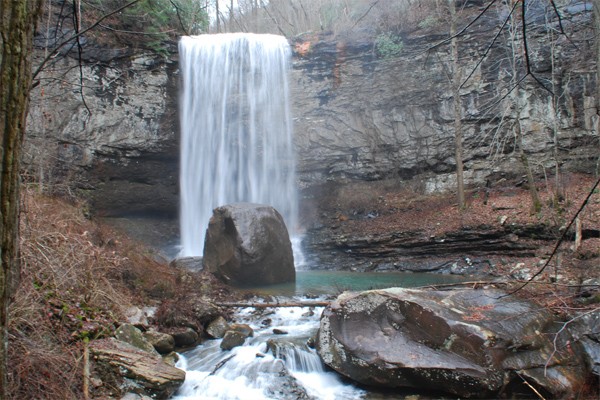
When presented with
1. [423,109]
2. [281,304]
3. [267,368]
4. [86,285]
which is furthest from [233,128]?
[267,368]

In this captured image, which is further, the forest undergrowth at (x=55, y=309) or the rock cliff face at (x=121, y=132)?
the rock cliff face at (x=121, y=132)

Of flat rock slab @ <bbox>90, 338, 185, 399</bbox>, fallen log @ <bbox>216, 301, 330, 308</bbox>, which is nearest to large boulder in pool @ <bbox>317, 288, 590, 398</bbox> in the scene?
flat rock slab @ <bbox>90, 338, 185, 399</bbox>

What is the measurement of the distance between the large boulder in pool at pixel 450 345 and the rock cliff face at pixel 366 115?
1114 cm

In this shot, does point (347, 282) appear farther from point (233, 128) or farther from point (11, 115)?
point (11, 115)

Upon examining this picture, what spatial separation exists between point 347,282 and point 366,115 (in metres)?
8.84

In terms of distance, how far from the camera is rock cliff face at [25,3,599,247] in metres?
15.5

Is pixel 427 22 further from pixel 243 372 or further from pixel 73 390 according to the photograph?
pixel 73 390

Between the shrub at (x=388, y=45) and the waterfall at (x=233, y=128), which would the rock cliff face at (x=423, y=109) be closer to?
the shrub at (x=388, y=45)

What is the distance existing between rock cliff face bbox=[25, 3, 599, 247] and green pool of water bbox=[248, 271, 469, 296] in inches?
237

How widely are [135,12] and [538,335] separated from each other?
15663 mm

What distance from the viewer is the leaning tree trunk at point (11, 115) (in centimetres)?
148

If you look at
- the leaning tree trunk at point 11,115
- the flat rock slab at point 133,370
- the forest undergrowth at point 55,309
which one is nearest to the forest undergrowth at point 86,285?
the forest undergrowth at point 55,309

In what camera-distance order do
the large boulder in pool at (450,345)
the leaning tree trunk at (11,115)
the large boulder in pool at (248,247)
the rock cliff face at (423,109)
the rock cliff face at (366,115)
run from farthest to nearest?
the rock cliff face at (423,109), the rock cliff face at (366,115), the large boulder in pool at (248,247), the large boulder in pool at (450,345), the leaning tree trunk at (11,115)

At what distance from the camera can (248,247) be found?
10.2 m
